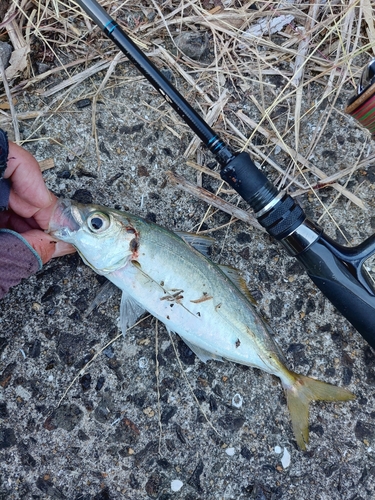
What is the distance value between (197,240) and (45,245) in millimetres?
845

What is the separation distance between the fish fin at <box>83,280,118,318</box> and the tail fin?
1.14 m

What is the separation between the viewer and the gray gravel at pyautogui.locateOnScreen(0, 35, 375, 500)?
2555 millimetres

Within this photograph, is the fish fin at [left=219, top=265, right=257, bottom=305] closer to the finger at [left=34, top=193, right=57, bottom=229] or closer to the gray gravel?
the gray gravel

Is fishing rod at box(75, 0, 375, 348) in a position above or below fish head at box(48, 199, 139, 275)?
above

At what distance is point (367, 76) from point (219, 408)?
192 cm

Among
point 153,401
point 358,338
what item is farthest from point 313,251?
point 153,401

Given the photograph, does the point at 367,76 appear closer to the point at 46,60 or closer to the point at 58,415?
the point at 46,60

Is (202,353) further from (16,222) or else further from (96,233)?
(16,222)

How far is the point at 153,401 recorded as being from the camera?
261 cm

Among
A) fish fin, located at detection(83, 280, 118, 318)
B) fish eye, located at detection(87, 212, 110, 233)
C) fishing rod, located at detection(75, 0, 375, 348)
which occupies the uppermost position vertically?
fishing rod, located at detection(75, 0, 375, 348)

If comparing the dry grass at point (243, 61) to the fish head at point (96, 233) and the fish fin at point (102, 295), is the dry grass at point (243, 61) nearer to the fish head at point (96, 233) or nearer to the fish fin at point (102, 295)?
the fish head at point (96, 233)

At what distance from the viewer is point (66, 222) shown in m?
2.34

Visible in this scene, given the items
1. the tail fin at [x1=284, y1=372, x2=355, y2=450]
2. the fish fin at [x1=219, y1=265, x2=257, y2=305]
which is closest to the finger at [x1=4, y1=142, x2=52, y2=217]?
the fish fin at [x1=219, y1=265, x2=257, y2=305]

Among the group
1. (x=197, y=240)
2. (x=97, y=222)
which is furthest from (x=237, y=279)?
(x=97, y=222)
